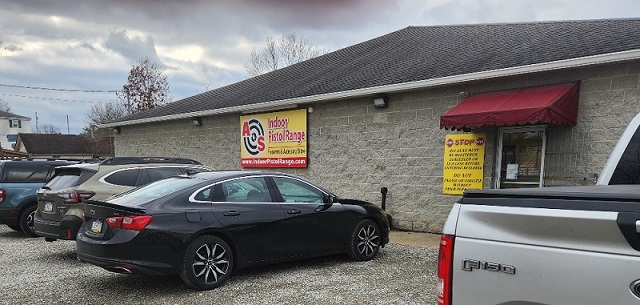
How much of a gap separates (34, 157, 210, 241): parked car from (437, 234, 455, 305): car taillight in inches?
217

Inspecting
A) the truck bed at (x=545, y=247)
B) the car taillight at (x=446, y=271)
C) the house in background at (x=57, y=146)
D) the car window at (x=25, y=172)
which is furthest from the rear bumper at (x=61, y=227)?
the house in background at (x=57, y=146)

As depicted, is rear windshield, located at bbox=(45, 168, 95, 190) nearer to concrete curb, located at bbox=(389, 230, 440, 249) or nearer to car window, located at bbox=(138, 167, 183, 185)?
car window, located at bbox=(138, 167, 183, 185)

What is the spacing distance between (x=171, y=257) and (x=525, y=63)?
21.4 feet

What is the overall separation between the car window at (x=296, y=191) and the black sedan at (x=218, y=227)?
Answer: 0.01 m

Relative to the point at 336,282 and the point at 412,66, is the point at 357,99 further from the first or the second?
the point at 336,282

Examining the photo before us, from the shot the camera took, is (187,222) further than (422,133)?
No

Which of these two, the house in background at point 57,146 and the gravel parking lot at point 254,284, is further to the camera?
the house in background at point 57,146

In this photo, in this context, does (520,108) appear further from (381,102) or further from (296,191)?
(296,191)

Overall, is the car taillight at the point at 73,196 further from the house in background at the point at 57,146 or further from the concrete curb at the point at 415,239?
the house in background at the point at 57,146

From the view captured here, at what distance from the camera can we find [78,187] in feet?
24.1

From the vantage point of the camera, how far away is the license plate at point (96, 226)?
17.3ft

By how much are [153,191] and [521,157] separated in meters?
6.29

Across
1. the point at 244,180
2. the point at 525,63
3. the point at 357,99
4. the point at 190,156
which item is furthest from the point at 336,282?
the point at 190,156

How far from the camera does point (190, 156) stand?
15.6 meters
